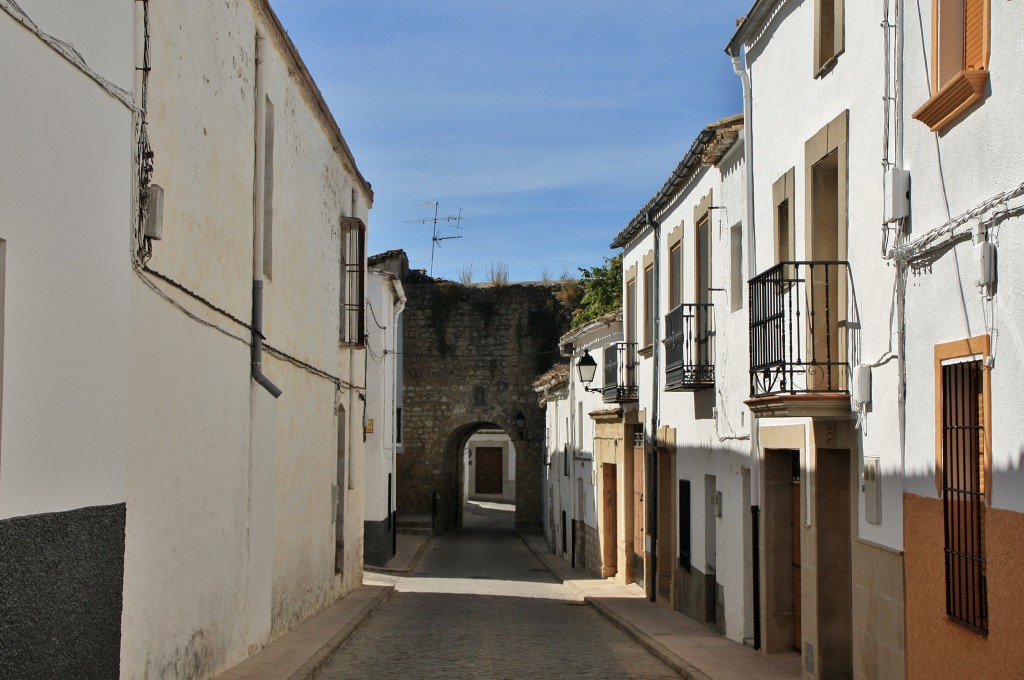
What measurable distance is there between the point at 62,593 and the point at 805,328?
5991mm

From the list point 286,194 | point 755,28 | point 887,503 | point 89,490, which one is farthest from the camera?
point 286,194

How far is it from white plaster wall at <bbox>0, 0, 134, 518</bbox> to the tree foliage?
84.9 ft

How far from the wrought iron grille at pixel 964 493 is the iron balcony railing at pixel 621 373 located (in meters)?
12.3

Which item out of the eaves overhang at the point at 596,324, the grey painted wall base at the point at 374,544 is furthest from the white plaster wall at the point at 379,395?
the eaves overhang at the point at 596,324

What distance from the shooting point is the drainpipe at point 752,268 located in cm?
1189

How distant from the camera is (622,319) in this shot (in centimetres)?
2127

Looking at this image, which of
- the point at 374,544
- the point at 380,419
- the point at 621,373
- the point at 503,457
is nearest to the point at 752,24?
the point at 621,373

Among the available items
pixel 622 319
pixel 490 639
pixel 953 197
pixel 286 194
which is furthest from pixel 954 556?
pixel 622 319

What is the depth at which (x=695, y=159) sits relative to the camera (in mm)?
14359

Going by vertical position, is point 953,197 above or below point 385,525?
above

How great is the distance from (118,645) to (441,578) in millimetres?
16930

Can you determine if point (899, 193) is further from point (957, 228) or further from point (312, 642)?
point (312, 642)

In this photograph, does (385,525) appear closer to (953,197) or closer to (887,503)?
(887,503)

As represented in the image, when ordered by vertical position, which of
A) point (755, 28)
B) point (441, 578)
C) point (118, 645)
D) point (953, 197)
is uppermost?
point (755, 28)
